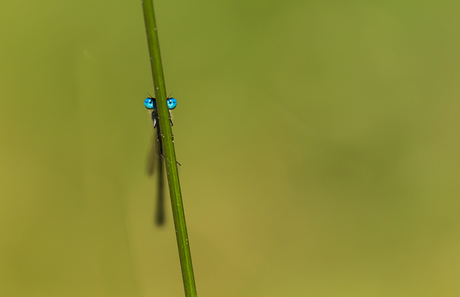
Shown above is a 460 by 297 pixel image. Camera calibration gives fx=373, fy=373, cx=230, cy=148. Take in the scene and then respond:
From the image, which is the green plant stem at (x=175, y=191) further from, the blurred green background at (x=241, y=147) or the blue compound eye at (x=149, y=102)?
the blurred green background at (x=241, y=147)

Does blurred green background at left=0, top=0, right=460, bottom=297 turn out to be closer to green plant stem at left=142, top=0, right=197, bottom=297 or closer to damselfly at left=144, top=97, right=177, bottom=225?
damselfly at left=144, top=97, right=177, bottom=225

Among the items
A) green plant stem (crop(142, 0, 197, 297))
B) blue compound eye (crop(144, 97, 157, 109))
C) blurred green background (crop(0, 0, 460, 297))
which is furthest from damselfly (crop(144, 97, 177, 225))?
green plant stem (crop(142, 0, 197, 297))

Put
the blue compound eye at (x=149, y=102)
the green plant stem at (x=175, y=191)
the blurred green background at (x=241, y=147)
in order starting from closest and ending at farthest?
the green plant stem at (x=175, y=191) < the blue compound eye at (x=149, y=102) < the blurred green background at (x=241, y=147)

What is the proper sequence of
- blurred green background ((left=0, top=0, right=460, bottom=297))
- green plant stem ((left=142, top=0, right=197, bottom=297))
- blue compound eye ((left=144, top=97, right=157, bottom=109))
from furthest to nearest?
1. blurred green background ((left=0, top=0, right=460, bottom=297))
2. blue compound eye ((left=144, top=97, right=157, bottom=109))
3. green plant stem ((left=142, top=0, right=197, bottom=297))

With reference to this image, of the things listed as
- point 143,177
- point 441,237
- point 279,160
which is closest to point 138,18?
point 143,177

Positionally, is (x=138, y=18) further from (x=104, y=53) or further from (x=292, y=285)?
(x=292, y=285)

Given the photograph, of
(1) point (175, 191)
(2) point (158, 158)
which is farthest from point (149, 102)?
(1) point (175, 191)

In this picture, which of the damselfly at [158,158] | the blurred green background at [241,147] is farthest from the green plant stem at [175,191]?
the blurred green background at [241,147]
